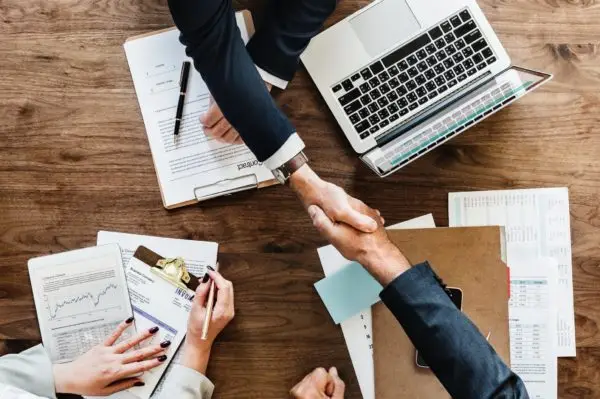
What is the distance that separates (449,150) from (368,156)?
7.3 inches

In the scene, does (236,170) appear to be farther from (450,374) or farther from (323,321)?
(450,374)

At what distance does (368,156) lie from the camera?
4.28 feet

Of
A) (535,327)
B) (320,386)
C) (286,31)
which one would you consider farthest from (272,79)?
(535,327)

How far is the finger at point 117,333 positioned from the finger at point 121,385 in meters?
0.08

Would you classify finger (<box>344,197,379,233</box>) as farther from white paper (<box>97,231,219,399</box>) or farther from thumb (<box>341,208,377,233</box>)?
white paper (<box>97,231,219,399</box>)

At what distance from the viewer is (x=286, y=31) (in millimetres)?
1223

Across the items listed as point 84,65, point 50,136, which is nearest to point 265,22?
point 84,65

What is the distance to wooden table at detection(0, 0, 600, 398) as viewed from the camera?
4.44 feet

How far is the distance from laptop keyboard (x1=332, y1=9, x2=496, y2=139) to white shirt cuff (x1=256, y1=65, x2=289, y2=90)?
0.15 metres

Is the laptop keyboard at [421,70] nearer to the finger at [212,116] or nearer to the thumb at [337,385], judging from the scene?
the finger at [212,116]

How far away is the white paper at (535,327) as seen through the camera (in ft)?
Answer: 4.36

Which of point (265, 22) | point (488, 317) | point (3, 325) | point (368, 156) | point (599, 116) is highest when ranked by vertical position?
point (265, 22)

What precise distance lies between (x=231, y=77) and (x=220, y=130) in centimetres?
20

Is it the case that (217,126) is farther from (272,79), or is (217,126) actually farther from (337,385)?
(337,385)
